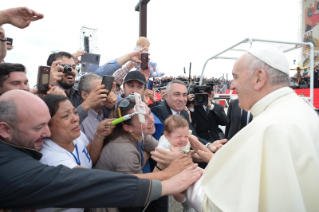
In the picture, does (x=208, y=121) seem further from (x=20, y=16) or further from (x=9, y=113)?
(x=9, y=113)

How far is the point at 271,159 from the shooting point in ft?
4.65

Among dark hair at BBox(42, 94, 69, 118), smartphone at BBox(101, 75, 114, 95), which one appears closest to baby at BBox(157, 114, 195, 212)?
smartphone at BBox(101, 75, 114, 95)

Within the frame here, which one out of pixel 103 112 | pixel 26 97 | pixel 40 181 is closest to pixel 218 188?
pixel 40 181

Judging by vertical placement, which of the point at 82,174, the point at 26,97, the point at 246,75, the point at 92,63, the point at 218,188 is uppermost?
the point at 92,63

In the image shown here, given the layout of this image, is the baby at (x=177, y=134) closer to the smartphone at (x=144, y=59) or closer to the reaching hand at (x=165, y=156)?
the reaching hand at (x=165, y=156)

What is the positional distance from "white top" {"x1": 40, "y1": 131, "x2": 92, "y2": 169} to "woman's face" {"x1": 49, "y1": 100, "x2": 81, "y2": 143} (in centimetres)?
8

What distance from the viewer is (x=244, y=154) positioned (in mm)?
1505

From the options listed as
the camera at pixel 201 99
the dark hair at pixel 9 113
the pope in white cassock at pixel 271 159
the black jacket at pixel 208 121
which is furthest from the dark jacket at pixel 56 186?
the black jacket at pixel 208 121

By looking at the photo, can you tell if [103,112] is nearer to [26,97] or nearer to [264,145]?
[26,97]

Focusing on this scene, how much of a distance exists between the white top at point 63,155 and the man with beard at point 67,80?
507mm

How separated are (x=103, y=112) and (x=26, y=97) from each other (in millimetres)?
1564

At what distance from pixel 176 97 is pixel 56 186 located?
280 centimetres

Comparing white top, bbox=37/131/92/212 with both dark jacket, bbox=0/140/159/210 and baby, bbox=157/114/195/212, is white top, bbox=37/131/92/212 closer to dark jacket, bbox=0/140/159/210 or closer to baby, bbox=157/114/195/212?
dark jacket, bbox=0/140/159/210

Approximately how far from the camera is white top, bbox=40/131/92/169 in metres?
1.63
